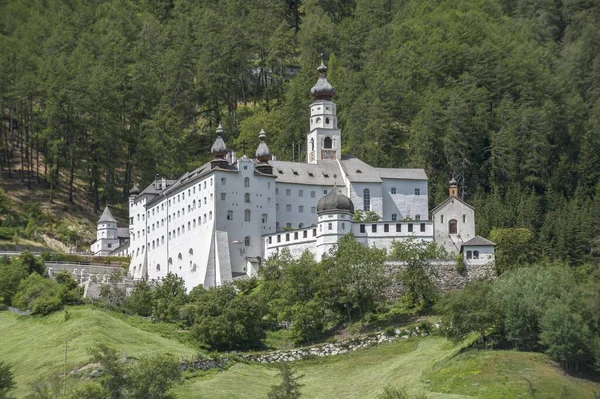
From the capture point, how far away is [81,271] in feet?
Answer: 293

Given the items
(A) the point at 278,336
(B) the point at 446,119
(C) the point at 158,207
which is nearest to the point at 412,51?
(B) the point at 446,119

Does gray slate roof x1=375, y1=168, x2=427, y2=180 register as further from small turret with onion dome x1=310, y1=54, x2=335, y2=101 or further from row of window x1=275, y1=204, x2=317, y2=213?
small turret with onion dome x1=310, y1=54, x2=335, y2=101

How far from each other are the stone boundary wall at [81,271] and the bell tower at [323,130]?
20.6 metres

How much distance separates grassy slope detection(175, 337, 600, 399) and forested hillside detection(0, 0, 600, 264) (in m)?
20.7

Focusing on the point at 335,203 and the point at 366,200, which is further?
the point at 366,200

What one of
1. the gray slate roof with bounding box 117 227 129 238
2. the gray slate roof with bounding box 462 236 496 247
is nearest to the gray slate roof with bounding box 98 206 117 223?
the gray slate roof with bounding box 117 227 129 238

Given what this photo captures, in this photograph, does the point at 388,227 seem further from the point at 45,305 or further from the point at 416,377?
the point at 45,305

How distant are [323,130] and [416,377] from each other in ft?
126

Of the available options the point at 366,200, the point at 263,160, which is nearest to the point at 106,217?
the point at 263,160

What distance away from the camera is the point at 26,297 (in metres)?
81.7

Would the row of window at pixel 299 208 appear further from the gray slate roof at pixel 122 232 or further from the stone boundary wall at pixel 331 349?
the stone boundary wall at pixel 331 349

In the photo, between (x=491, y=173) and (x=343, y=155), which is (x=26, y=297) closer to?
(x=343, y=155)

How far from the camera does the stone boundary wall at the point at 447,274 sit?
82.1 m

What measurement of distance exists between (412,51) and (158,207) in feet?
114
